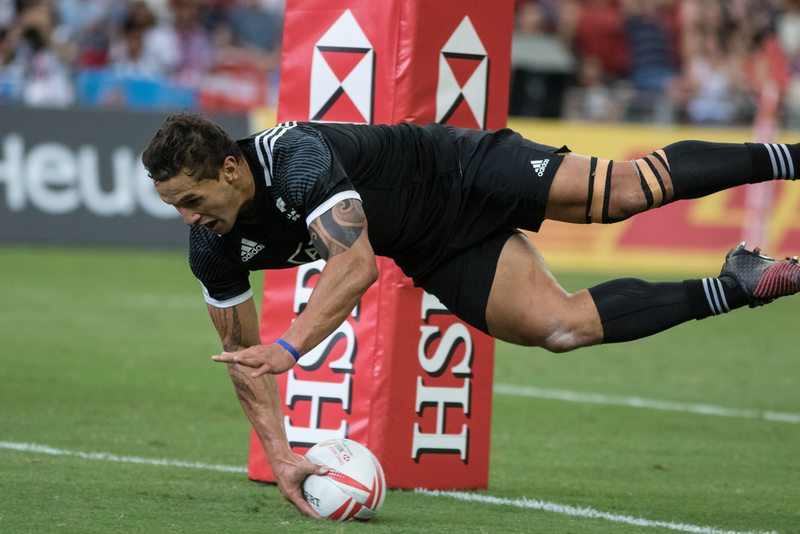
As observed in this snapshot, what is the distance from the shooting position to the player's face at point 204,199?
3.60 metres

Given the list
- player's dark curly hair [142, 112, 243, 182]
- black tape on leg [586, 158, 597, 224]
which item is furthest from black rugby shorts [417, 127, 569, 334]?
player's dark curly hair [142, 112, 243, 182]

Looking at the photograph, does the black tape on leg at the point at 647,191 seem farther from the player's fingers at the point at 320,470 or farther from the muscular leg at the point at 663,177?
the player's fingers at the point at 320,470

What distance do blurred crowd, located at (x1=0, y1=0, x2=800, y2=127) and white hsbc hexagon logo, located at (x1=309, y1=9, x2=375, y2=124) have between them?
9459mm

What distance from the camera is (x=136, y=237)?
1365 cm

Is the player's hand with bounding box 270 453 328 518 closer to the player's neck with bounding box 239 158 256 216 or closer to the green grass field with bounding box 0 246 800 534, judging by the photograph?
the green grass field with bounding box 0 246 800 534

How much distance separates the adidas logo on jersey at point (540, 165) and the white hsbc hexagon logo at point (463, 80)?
74 centimetres

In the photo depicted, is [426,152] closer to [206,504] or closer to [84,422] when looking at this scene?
[206,504]

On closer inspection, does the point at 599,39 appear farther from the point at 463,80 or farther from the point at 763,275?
the point at 763,275

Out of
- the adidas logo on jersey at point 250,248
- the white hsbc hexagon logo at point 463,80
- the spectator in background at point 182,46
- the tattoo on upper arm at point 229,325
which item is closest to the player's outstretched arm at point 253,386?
the tattoo on upper arm at point 229,325

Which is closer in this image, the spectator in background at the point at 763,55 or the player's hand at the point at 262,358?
the player's hand at the point at 262,358

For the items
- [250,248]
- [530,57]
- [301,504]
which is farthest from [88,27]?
[301,504]

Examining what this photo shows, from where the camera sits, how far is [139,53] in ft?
46.9

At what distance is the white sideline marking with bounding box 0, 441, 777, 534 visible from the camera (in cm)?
409

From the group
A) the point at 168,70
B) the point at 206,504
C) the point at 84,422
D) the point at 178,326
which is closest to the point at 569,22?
the point at 168,70
